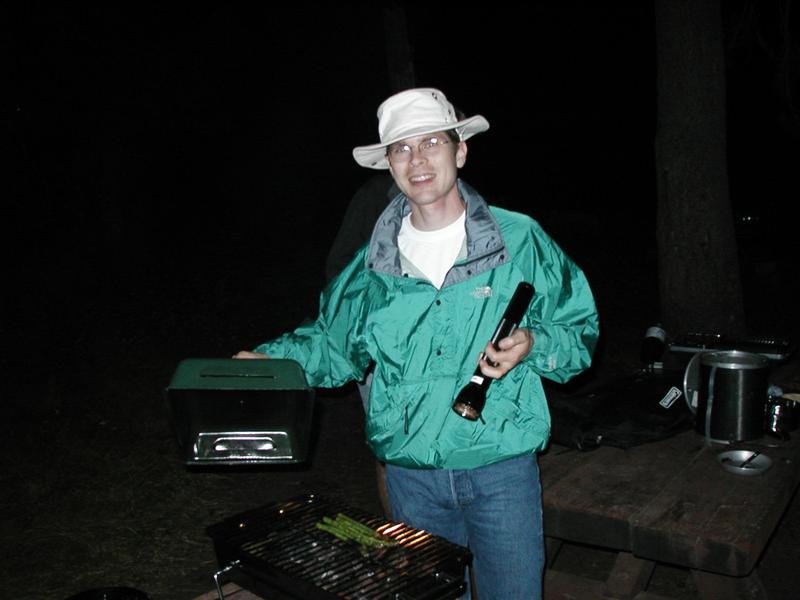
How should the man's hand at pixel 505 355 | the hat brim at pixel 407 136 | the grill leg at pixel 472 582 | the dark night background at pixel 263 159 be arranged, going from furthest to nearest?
the dark night background at pixel 263 159
the grill leg at pixel 472 582
the hat brim at pixel 407 136
the man's hand at pixel 505 355

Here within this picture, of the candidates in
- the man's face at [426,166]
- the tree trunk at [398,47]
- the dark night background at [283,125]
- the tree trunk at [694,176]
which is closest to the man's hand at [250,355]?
the man's face at [426,166]

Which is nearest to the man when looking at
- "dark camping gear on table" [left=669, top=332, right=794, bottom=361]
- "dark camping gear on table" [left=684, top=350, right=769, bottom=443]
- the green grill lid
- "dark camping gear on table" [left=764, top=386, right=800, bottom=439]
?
the green grill lid

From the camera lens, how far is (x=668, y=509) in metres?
3.07

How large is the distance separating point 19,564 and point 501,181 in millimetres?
21121

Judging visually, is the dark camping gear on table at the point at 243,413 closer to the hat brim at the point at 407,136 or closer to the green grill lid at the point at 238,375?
the green grill lid at the point at 238,375

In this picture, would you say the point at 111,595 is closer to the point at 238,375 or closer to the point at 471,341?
the point at 238,375

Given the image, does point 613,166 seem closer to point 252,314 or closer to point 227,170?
point 227,170

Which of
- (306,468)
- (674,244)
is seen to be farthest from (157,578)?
(674,244)

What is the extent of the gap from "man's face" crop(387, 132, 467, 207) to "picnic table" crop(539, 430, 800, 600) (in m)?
1.35

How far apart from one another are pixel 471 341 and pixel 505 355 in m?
0.20

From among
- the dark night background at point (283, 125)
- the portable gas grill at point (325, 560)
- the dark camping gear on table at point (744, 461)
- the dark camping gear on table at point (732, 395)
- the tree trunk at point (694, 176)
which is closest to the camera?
the portable gas grill at point (325, 560)

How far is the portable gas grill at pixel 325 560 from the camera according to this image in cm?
214

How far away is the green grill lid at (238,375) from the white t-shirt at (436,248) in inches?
19.4

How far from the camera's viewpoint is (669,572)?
14.6 ft
